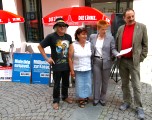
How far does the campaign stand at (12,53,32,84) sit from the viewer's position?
6.49 m

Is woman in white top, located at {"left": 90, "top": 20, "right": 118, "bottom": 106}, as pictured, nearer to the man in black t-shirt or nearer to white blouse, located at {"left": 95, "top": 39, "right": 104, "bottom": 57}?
white blouse, located at {"left": 95, "top": 39, "right": 104, "bottom": 57}

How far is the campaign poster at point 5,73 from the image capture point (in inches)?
267

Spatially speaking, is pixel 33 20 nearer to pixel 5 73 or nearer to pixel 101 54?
pixel 5 73

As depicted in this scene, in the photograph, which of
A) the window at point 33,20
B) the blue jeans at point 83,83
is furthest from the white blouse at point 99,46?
the window at point 33,20

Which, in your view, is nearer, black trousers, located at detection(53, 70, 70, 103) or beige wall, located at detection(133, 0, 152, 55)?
black trousers, located at detection(53, 70, 70, 103)

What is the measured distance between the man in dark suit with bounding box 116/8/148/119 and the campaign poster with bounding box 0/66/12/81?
372 centimetres

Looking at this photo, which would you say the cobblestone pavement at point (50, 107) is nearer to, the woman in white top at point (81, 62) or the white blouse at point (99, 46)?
the woman in white top at point (81, 62)

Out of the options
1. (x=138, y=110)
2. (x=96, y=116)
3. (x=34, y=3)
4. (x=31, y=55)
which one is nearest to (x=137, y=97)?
(x=138, y=110)

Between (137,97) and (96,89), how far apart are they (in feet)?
2.91

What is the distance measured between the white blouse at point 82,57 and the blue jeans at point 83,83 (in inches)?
5.9

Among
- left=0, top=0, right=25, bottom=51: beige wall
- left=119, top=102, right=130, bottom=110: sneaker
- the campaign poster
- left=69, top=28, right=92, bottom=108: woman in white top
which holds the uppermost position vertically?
left=0, top=0, right=25, bottom=51: beige wall

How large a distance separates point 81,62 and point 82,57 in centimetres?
11

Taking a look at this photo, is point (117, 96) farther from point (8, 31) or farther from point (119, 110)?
point (8, 31)

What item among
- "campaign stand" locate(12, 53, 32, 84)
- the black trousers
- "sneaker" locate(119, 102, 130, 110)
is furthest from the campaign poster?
"sneaker" locate(119, 102, 130, 110)
